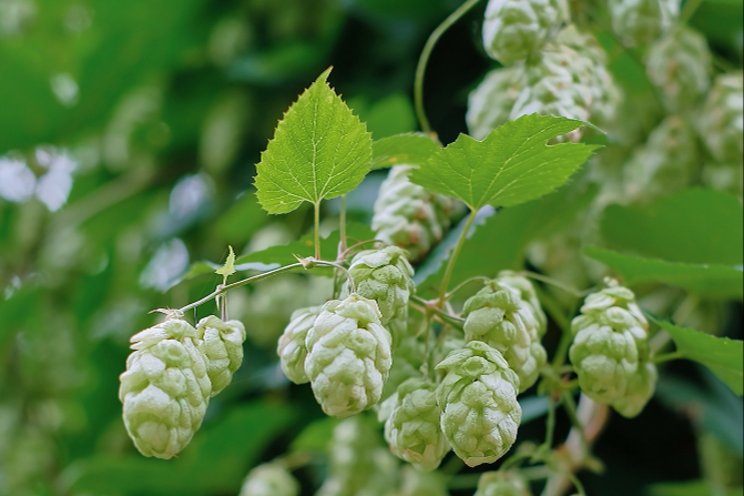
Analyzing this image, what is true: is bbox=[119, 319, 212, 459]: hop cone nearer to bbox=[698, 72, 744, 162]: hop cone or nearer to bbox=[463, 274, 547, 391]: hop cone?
bbox=[463, 274, 547, 391]: hop cone

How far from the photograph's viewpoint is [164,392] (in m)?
0.65

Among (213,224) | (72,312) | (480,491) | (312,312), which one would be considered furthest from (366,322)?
(72,312)

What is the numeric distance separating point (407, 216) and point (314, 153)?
0.83ft

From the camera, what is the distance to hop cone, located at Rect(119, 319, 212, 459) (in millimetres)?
652

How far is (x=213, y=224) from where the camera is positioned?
215 cm

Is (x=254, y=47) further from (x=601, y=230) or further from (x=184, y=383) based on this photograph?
(x=184, y=383)

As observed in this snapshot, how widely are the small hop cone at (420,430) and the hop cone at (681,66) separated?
0.70 m

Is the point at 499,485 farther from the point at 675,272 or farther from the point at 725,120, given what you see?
the point at 725,120

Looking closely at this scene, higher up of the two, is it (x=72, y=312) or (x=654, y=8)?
(x=654, y=8)

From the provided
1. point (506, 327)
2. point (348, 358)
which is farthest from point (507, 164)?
point (348, 358)

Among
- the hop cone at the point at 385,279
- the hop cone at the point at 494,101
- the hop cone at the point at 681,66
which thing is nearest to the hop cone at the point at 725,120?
the hop cone at the point at 681,66

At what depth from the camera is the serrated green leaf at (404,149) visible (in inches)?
34.7

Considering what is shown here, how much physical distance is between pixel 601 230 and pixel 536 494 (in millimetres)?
480

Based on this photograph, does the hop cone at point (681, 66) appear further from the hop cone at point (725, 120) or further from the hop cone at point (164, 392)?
the hop cone at point (164, 392)
